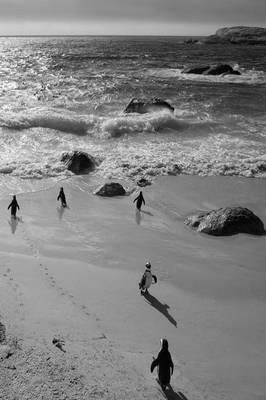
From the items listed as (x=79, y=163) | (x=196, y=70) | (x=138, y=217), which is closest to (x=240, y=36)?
(x=196, y=70)

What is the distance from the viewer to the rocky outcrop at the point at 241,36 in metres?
146

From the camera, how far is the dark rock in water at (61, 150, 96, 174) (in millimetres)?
19281

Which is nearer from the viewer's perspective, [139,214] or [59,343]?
[59,343]

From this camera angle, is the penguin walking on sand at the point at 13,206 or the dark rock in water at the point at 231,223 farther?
the penguin walking on sand at the point at 13,206

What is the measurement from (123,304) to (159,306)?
839 millimetres

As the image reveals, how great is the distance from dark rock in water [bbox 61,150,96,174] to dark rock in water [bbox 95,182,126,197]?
109 inches

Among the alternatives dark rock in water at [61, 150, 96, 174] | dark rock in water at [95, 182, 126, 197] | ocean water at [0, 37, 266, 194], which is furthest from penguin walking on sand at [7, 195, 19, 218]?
dark rock in water at [61, 150, 96, 174]

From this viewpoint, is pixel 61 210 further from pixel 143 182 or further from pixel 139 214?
pixel 143 182

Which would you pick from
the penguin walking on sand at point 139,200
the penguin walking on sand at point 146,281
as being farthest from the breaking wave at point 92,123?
the penguin walking on sand at point 146,281

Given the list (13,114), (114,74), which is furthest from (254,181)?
(114,74)

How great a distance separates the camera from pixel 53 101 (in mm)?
36000

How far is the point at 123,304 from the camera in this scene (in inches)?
392

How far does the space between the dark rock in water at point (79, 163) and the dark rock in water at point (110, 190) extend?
9.09ft

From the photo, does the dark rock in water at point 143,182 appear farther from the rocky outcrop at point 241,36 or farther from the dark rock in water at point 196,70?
the rocky outcrop at point 241,36
